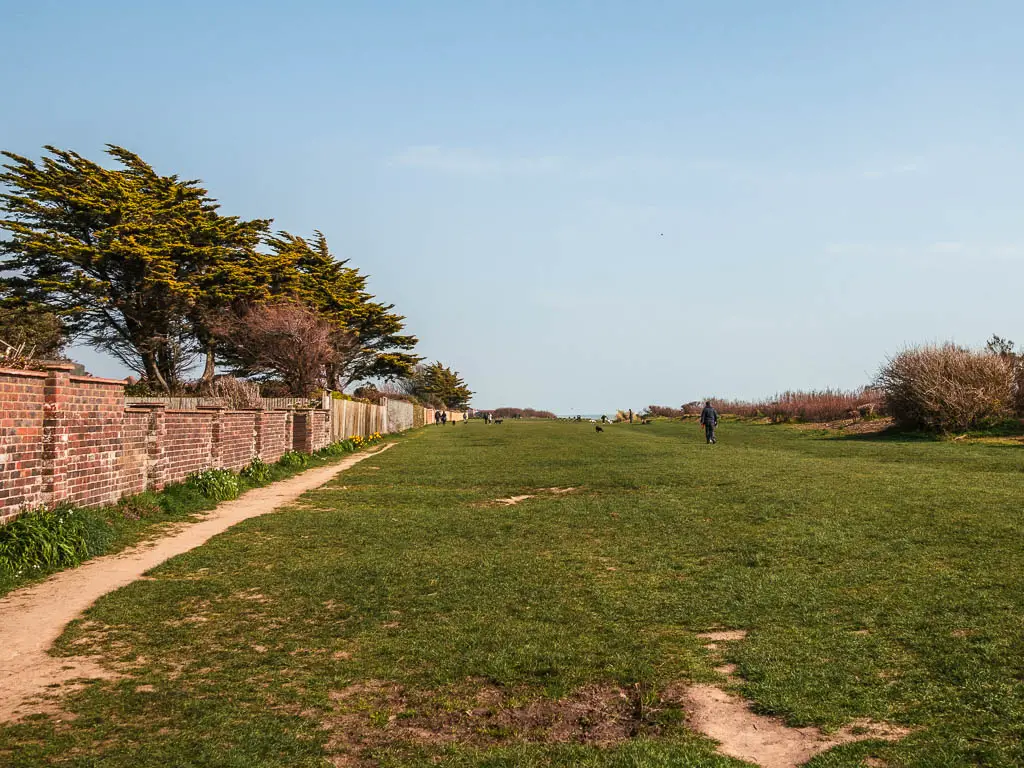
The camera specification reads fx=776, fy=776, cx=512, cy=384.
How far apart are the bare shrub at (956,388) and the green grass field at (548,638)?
19.7m

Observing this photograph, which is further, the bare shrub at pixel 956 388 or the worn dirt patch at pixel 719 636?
the bare shrub at pixel 956 388

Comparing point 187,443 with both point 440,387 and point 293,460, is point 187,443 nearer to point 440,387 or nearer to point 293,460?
point 293,460

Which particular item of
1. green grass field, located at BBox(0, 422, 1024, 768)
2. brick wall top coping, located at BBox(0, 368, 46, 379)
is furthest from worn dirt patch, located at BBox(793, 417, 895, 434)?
brick wall top coping, located at BBox(0, 368, 46, 379)

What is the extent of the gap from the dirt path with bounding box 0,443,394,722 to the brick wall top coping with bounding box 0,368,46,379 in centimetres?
217

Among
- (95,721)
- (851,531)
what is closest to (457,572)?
(95,721)

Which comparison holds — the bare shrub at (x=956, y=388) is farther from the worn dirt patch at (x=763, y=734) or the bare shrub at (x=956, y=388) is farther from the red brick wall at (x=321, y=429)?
the worn dirt patch at (x=763, y=734)

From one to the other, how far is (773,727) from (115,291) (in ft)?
121

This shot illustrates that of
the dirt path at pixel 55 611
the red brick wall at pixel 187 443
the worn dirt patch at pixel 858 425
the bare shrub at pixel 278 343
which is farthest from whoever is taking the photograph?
the bare shrub at pixel 278 343

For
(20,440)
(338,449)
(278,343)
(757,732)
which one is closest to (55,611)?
(20,440)

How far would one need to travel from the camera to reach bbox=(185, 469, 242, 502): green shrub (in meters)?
13.4

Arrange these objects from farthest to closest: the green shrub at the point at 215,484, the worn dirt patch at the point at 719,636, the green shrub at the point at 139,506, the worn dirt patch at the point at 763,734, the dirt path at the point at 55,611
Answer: the green shrub at the point at 215,484
the green shrub at the point at 139,506
the worn dirt patch at the point at 719,636
the dirt path at the point at 55,611
the worn dirt patch at the point at 763,734

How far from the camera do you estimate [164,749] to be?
141 inches

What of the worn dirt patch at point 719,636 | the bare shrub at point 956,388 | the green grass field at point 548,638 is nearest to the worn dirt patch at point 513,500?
the green grass field at point 548,638

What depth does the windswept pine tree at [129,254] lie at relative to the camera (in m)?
32.6
